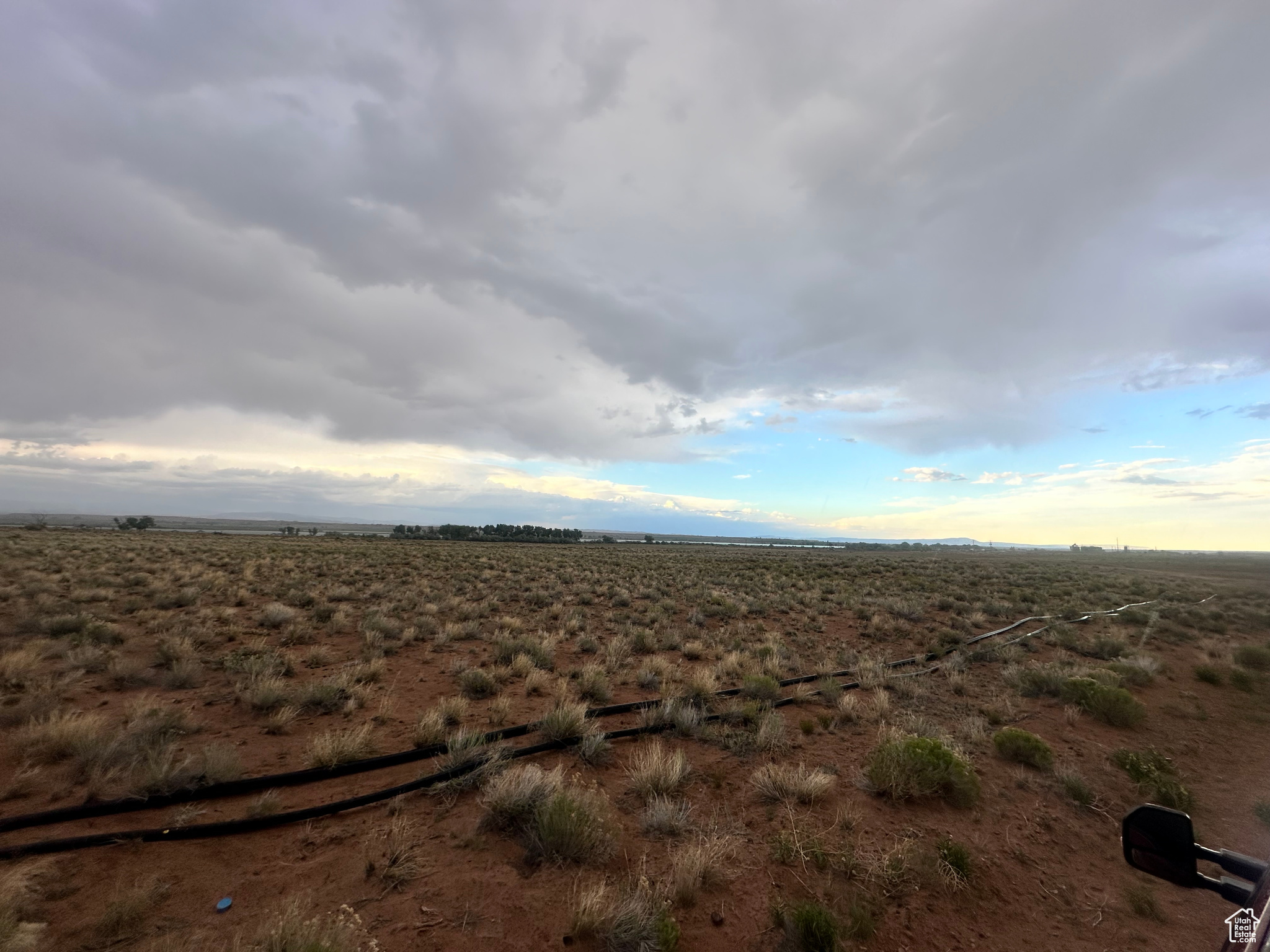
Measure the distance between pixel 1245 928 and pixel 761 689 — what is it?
270 inches

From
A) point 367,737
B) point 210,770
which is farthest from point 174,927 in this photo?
point 367,737

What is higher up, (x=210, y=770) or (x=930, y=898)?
(x=210, y=770)

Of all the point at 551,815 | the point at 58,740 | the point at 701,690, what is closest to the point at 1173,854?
the point at 551,815

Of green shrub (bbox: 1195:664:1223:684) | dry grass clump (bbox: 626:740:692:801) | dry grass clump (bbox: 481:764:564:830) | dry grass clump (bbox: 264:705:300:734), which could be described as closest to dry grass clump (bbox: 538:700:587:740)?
dry grass clump (bbox: 626:740:692:801)

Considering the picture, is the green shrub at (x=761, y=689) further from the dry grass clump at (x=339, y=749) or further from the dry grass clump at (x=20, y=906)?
the dry grass clump at (x=20, y=906)

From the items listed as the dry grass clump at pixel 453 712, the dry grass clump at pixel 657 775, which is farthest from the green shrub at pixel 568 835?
the dry grass clump at pixel 453 712

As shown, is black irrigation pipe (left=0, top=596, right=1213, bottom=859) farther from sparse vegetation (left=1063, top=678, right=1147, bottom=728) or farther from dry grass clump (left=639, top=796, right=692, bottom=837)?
sparse vegetation (left=1063, top=678, right=1147, bottom=728)

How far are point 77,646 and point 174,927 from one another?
9.22 meters

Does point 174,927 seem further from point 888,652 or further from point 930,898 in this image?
point 888,652

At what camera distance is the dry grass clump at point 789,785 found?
5445mm

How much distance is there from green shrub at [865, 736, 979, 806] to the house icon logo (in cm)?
365

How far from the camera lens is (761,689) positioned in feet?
28.5

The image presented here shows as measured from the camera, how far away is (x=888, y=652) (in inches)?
502

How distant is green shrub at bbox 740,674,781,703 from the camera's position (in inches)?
337
